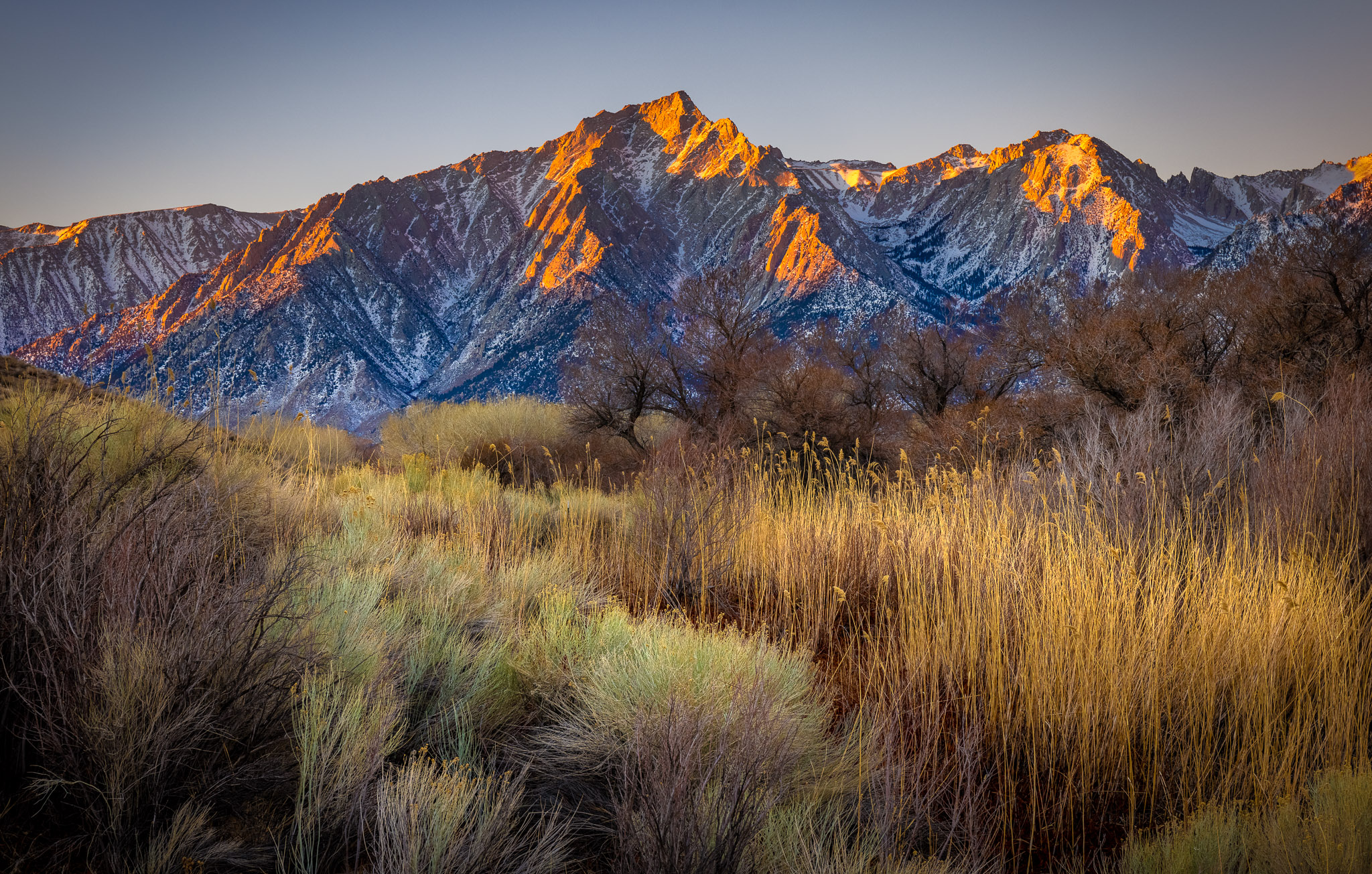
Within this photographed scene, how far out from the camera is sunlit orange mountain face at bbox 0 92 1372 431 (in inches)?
4865

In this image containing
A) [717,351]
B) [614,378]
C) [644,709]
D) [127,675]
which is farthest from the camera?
[717,351]

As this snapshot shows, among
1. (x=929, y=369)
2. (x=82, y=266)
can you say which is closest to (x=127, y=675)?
(x=929, y=369)

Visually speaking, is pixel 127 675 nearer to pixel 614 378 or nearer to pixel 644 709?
pixel 644 709

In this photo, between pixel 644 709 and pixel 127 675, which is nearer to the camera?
pixel 127 675

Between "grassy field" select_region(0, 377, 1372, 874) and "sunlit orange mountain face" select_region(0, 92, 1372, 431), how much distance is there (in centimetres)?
10354

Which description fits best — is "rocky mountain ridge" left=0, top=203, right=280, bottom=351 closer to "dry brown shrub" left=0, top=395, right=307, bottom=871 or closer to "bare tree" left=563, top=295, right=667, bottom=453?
"bare tree" left=563, top=295, right=667, bottom=453

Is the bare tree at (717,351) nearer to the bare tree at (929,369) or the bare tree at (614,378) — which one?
the bare tree at (614,378)

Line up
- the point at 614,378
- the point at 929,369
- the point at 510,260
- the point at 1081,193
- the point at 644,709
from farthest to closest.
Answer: the point at 510,260 → the point at 1081,193 → the point at 929,369 → the point at 614,378 → the point at 644,709

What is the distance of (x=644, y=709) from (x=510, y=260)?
183 m

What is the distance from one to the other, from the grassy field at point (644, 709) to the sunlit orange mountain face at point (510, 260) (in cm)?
10354

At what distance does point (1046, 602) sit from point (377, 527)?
487 cm

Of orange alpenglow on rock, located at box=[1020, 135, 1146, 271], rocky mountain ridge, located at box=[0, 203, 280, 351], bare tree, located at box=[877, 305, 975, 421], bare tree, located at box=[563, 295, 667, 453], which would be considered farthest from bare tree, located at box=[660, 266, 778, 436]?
rocky mountain ridge, located at box=[0, 203, 280, 351]

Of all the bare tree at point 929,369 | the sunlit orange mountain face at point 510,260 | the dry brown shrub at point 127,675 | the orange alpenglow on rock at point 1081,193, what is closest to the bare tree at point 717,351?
the bare tree at point 929,369

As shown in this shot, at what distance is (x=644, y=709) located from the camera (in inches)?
88.6
